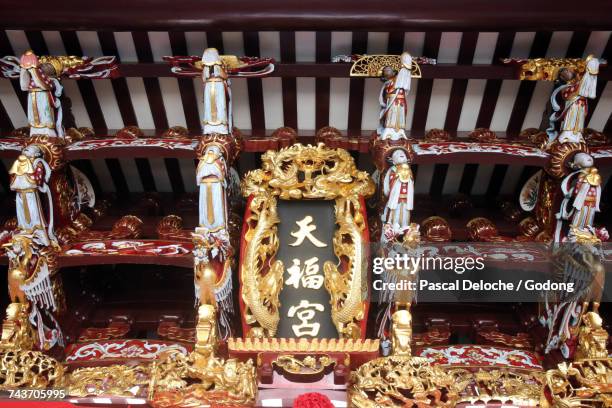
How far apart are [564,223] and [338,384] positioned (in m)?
2.33

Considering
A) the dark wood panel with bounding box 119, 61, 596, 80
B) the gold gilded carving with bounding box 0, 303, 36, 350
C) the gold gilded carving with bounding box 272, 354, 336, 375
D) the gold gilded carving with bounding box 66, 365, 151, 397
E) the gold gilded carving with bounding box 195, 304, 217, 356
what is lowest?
the gold gilded carving with bounding box 66, 365, 151, 397

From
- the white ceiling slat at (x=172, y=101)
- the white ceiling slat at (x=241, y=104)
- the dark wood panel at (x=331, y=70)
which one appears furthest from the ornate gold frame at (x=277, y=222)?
the white ceiling slat at (x=172, y=101)

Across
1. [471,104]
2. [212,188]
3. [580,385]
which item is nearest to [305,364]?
[212,188]

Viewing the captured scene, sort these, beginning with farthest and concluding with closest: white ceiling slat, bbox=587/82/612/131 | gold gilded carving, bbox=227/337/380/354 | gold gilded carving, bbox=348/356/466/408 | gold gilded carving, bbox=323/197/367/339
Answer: white ceiling slat, bbox=587/82/612/131 → gold gilded carving, bbox=323/197/367/339 → gold gilded carving, bbox=227/337/380/354 → gold gilded carving, bbox=348/356/466/408

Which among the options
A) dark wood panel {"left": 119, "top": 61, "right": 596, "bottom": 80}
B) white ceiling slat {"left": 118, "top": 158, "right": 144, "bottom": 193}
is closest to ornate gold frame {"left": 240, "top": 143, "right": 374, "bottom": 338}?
dark wood panel {"left": 119, "top": 61, "right": 596, "bottom": 80}

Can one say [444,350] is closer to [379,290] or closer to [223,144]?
[379,290]

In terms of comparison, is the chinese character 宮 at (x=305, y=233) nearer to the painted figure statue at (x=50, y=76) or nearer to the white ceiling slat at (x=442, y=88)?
the white ceiling slat at (x=442, y=88)

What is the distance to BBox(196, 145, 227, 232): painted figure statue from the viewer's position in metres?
3.70

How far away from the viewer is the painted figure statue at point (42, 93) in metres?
3.92

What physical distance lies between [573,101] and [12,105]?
195 inches

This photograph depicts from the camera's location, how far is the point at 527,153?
13.4 feet

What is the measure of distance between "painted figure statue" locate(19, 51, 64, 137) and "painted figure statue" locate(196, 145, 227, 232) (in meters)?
1.38

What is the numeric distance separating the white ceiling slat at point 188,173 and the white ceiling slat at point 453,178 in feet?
8.56

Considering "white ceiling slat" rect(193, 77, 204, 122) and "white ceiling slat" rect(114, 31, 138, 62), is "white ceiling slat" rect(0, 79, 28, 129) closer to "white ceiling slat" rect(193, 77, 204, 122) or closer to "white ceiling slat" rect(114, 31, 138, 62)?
"white ceiling slat" rect(114, 31, 138, 62)
